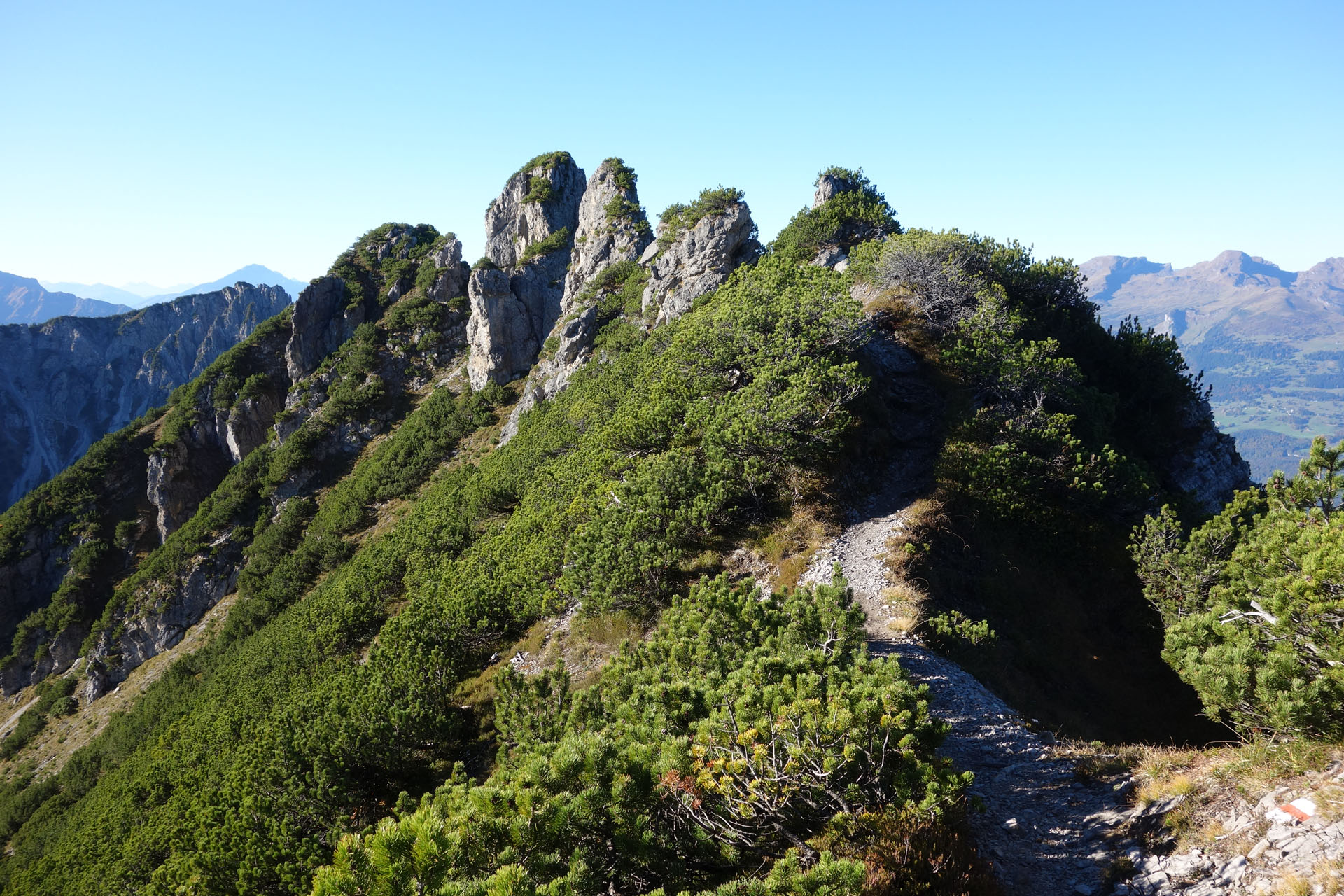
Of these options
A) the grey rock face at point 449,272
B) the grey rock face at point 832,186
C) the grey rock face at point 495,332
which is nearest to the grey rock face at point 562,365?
the grey rock face at point 495,332

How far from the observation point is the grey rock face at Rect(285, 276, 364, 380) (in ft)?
244

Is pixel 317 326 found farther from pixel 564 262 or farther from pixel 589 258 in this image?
pixel 589 258

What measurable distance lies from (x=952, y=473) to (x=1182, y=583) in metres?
8.56

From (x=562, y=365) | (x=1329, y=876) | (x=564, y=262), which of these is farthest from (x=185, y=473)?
(x=1329, y=876)

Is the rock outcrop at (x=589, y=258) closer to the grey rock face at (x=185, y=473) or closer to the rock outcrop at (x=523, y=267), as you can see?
the rock outcrop at (x=523, y=267)

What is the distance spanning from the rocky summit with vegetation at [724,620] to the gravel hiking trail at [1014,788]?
0.31ft

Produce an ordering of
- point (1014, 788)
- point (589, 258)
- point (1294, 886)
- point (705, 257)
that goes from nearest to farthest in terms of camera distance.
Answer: point (1294, 886) < point (1014, 788) < point (705, 257) < point (589, 258)

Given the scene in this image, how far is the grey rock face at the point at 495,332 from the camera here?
6350cm

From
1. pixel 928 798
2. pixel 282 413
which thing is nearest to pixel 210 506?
pixel 282 413

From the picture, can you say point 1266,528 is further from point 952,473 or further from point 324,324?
point 324,324

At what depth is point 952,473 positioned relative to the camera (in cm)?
2517

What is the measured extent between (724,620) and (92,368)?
633ft

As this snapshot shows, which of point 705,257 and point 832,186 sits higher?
point 832,186

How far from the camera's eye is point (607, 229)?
216 ft
